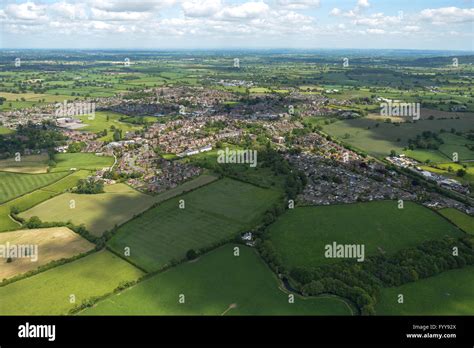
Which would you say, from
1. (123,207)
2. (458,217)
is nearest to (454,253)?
(458,217)

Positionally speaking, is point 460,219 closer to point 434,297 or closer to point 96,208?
point 434,297

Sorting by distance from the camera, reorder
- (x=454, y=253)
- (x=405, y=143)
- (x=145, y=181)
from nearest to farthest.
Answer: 1. (x=454, y=253)
2. (x=145, y=181)
3. (x=405, y=143)

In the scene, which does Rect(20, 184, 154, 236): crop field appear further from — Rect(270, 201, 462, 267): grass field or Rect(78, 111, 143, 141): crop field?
Rect(78, 111, 143, 141): crop field

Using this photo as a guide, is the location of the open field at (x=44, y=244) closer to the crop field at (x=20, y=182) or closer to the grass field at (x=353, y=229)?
the crop field at (x=20, y=182)

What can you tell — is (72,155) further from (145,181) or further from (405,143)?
(405,143)

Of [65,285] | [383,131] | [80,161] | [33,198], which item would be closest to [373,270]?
[65,285]

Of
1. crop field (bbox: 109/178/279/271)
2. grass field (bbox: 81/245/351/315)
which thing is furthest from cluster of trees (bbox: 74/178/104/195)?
grass field (bbox: 81/245/351/315)

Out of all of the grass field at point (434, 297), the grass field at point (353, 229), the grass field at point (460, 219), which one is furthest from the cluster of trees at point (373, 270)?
the grass field at point (460, 219)
